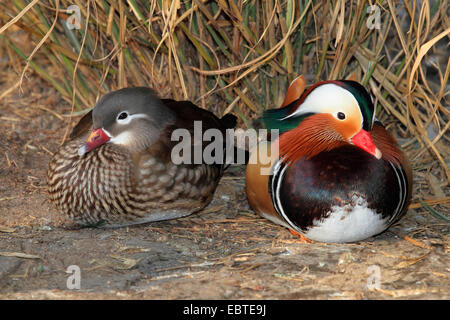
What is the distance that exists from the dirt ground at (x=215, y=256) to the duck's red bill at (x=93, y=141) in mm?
356

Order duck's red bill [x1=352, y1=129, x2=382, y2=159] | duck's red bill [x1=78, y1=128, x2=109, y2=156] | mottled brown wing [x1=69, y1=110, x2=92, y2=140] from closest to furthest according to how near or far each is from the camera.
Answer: duck's red bill [x1=352, y1=129, x2=382, y2=159], duck's red bill [x1=78, y1=128, x2=109, y2=156], mottled brown wing [x1=69, y1=110, x2=92, y2=140]

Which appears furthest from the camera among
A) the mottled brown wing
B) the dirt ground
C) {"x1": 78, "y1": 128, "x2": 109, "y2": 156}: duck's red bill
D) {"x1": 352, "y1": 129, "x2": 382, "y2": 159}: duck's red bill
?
the mottled brown wing

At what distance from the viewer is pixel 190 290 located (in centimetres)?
219

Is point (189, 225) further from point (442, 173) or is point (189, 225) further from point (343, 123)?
point (442, 173)

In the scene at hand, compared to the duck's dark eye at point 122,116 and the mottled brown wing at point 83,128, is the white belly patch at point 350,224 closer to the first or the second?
the duck's dark eye at point 122,116

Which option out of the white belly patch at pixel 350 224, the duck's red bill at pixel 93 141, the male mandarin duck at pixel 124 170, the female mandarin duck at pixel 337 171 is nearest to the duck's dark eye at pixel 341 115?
the female mandarin duck at pixel 337 171

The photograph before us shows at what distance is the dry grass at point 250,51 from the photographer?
300 centimetres

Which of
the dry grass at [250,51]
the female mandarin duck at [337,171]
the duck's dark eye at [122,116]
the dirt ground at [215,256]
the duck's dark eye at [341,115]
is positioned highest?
the dry grass at [250,51]

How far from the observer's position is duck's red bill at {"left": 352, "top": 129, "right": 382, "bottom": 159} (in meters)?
2.41

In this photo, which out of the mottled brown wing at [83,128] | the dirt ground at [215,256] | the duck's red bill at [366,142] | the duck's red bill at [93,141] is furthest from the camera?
the mottled brown wing at [83,128]

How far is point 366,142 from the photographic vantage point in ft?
7.97

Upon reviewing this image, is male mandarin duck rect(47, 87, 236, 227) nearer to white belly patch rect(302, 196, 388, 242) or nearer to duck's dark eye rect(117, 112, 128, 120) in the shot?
duck's dark eye rect(117, 112, 128, 120)

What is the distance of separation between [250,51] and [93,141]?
0.83 m

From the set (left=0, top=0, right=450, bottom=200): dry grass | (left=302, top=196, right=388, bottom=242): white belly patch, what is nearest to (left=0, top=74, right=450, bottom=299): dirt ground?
(left=302, top=196, right=388, bottom=242): white belly patch
